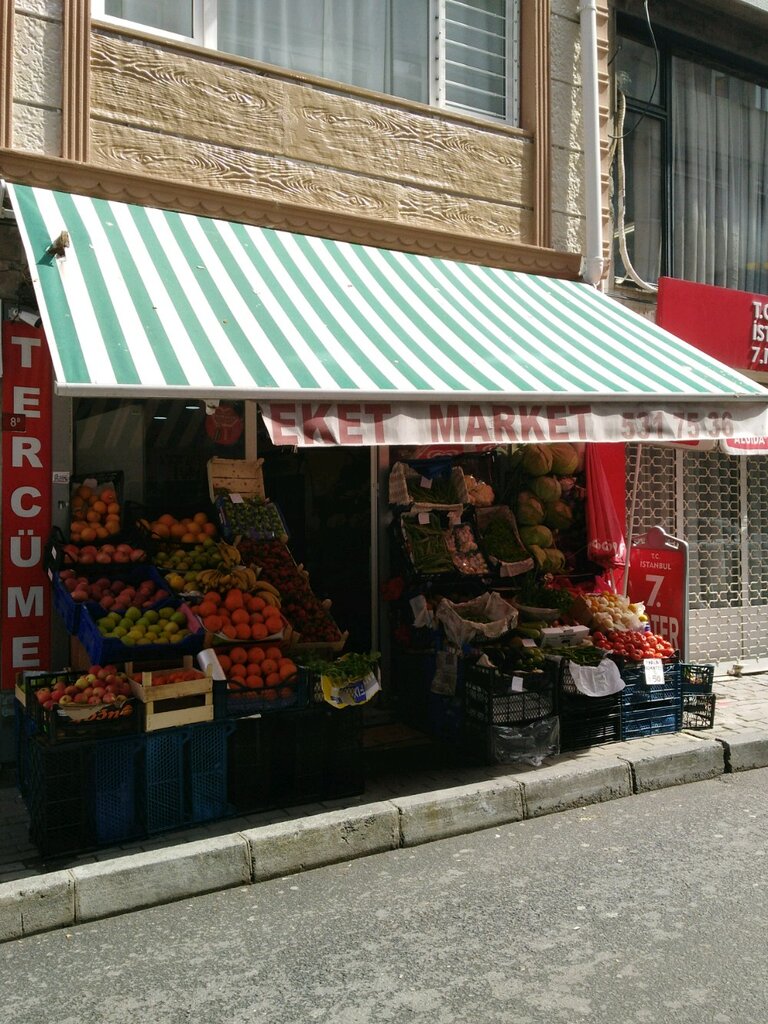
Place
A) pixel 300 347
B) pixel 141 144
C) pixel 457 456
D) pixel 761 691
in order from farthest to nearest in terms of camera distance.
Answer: pixel 761 691
pixel 457 456
pixel 141 144
pixel 300 347

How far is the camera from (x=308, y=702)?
633 centimetres

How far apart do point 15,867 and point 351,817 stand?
6.19 ft

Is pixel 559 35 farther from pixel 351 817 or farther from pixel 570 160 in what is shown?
pixel 351 817

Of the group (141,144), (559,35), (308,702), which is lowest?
(308,702)

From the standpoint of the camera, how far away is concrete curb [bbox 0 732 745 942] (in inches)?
187

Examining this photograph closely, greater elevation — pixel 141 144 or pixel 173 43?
pixel 173 43

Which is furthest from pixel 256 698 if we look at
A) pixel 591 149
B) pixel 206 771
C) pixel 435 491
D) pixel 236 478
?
pixel 591 149

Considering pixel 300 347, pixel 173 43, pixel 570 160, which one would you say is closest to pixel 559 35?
pixel 570 160

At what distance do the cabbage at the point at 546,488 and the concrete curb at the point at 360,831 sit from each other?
8.37ft

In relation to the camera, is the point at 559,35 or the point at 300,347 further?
the point at 559,35

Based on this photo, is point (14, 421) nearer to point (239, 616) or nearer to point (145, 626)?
point (145, 626)

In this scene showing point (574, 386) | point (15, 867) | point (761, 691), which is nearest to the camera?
point (15, 867)

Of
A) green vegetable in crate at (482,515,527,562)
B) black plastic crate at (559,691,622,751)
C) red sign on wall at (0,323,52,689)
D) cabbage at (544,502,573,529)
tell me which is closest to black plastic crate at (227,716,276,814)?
red sign on wall at (0,323,52,689)

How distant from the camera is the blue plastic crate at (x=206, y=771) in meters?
5.87
